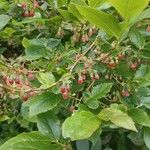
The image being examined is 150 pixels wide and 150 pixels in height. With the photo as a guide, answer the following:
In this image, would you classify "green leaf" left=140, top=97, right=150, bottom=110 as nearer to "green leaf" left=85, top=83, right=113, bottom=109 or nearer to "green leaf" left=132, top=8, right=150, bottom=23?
"green leaf" left=85, top=83, right=113, bottom=109

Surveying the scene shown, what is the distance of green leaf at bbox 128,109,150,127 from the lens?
3.44ft

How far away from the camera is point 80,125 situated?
980 mm

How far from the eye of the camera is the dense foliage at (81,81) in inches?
39.4

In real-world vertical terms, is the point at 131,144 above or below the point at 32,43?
below

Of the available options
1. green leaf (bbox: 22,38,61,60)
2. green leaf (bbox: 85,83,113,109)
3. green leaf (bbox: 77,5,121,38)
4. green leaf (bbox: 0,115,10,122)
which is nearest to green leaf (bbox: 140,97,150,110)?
green leaf (bbox: 85,83,113,109)

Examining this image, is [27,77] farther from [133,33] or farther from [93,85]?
[133,33]

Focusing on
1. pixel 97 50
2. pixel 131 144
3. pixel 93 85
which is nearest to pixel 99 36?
pixel 97 50

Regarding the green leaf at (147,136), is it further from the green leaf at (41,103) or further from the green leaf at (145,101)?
the green leaf at (41,103)

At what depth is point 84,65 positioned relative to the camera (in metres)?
1.16

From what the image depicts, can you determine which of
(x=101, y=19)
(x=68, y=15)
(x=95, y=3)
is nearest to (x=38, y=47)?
(x=68, y=15)

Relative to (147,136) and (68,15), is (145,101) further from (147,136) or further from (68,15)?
(68,15)

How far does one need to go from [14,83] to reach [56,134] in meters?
0.18

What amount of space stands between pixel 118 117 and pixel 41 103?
0.69 ft

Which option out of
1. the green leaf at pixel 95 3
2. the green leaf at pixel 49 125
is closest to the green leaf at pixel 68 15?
the green leaf at pixel 95 3
